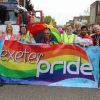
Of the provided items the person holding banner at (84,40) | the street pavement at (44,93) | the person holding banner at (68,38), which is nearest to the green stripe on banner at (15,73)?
the street pavement at (44,93)

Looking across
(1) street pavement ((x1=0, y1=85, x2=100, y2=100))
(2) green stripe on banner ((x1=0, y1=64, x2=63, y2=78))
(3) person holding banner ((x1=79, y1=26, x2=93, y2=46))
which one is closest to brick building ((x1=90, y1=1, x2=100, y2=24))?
(3) person holding banner ((x1=79, y1=26, x2=93, y2=46))

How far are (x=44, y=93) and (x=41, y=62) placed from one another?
1.42m

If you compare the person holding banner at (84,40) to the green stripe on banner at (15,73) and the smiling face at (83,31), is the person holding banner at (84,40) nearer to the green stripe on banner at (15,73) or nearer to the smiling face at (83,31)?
the smiling face at (83,31)

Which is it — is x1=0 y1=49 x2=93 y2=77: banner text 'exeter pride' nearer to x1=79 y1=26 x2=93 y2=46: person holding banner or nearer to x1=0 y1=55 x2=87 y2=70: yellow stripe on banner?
x1=0 y1=55 x2=87 y2=70: yellow stripe on banner

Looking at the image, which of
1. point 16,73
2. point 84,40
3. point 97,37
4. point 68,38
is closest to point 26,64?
point 16,73

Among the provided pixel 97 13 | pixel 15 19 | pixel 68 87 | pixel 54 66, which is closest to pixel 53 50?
pixel 54 66

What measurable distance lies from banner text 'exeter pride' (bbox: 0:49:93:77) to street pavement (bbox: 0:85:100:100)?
0.56 meters

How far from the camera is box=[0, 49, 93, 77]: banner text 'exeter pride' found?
34.2 feet

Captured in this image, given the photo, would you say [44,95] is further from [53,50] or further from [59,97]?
[53,50]

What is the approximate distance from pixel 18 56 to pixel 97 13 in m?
99.8

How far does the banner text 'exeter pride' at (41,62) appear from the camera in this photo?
34.2 ft

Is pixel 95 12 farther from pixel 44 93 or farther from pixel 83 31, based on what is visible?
A: pixel 44 93

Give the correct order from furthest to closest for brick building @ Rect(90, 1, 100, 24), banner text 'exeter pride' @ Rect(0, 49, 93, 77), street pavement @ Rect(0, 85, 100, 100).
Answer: brick building @ Rect(90, 1, 100, 24) → banner text 'exeter pride' @ Rect(0, 49, 93, 77) → street pavement @ Rect(0, 85, 100, 100)

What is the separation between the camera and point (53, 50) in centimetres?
1059
